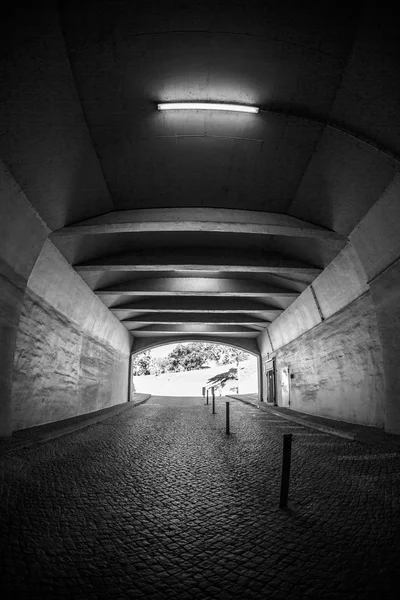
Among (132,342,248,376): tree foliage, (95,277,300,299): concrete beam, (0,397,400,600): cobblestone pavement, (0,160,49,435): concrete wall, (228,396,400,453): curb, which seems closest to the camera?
(0,397,400,600): cobblestone pavement

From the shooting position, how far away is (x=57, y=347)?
1192 centimetres

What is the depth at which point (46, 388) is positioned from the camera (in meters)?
11.1

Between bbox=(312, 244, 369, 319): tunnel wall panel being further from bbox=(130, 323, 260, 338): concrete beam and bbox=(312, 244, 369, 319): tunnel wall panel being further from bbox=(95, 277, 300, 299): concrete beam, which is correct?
bbox=(130, 323, 260, 338): concrete beam

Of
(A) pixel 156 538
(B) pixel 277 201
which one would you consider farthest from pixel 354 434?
(A) pixel 156 538

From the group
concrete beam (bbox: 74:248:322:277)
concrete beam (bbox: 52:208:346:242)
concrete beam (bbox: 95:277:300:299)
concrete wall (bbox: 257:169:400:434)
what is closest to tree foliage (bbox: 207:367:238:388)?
concrete wall (bbox: 257:169:400:434)

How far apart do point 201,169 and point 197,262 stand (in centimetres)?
408

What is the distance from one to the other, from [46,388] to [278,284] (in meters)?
9.91

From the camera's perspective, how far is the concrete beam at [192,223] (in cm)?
903

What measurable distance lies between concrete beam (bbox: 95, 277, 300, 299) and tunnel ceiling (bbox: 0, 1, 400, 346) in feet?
12.8

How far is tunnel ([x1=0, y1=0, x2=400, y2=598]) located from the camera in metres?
5.20

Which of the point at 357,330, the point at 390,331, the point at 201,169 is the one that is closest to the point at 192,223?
the point at 201,169

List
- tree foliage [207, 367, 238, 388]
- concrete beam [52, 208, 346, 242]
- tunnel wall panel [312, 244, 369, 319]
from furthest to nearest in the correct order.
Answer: tree foliage [207, 367, 238, 388] < tunnel wall panel [312, 244, 369, 319] < concrete beam [52, 208, 346, 242]

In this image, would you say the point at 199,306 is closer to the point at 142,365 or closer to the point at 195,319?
the point at 195,319

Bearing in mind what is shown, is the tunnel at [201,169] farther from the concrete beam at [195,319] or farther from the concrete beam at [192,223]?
the concrete beam at [195,319]
